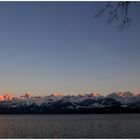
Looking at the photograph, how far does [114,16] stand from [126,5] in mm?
263

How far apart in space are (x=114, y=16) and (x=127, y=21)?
23 cm

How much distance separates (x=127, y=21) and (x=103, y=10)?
464 mm

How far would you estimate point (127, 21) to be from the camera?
572cm

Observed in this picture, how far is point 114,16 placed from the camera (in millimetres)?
5738

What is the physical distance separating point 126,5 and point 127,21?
262 millimetres

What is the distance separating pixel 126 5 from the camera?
5672 millimetres

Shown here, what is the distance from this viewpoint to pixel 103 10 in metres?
5.57

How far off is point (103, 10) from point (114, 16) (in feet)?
0.88
